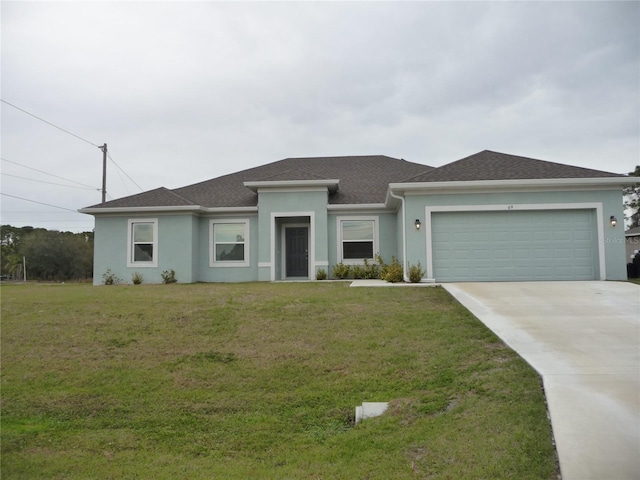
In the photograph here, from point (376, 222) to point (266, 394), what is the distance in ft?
38.3

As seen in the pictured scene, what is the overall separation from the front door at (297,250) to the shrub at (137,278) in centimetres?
553

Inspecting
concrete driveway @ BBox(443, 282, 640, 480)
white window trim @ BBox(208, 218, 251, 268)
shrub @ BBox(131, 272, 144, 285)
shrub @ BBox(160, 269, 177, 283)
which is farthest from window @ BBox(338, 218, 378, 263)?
shrub @ BBox(131, 272, 144, 285)

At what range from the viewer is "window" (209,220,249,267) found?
17.3 m

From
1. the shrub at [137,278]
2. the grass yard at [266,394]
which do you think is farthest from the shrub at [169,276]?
the grass yard at [266,394]

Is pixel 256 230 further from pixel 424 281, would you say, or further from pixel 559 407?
pixel 559 407

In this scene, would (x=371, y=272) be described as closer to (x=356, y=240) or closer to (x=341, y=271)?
(x=341, y=271)

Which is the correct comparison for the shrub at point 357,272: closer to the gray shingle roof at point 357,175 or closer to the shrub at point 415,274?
the gray shingle roof at point 357,175

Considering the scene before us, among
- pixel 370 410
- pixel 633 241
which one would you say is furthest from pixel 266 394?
pixel 633 241

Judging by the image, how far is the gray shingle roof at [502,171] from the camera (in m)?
13.3

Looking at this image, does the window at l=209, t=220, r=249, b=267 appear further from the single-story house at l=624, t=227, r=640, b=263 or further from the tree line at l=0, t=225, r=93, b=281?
the single-story house at l=624, t=227, r=640, b=263

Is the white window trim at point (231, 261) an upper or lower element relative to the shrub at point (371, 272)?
upper

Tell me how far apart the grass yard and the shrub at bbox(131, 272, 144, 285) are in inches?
265

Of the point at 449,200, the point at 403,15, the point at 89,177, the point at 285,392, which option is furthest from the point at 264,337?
the point at 89,177

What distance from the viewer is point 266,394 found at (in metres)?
5.84
